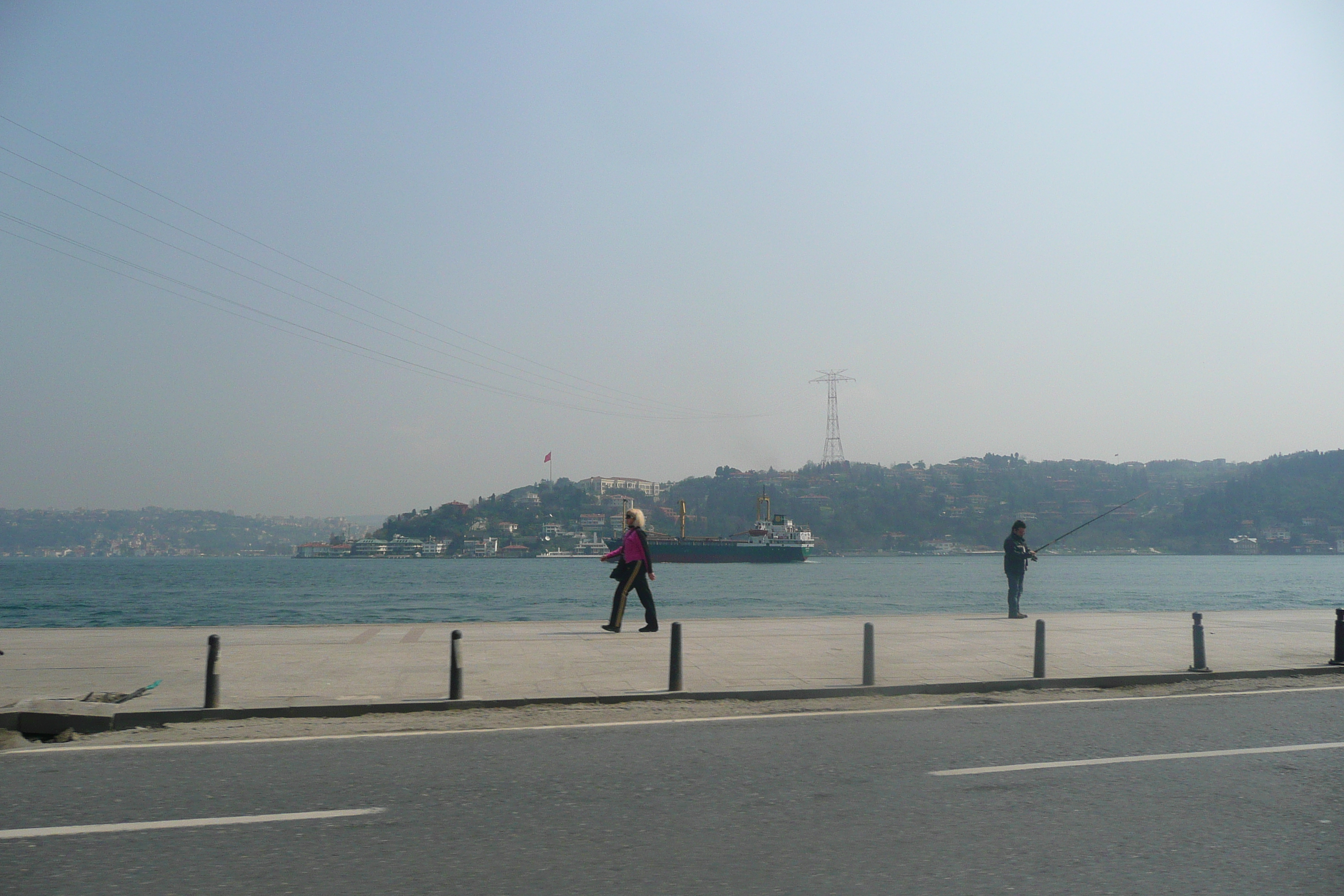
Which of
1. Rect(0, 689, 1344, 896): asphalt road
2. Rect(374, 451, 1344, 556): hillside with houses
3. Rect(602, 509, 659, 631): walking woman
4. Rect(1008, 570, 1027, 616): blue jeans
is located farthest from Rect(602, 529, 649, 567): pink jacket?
Rect(374, 451, 1344, 556): hillside with houses

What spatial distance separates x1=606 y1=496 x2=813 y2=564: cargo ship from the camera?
119688 mm

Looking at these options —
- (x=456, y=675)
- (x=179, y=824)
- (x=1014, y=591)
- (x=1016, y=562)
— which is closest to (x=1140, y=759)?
(x=456, y=675)

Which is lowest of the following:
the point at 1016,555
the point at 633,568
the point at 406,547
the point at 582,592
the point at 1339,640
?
the point at 406,547

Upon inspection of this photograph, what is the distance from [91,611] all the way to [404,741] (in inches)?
1876

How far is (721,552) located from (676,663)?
112m

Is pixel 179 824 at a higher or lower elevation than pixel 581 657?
higher

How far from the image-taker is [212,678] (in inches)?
357

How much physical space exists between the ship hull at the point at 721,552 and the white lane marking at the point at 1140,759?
112 meters

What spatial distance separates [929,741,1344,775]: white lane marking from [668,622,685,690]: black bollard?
155 inches

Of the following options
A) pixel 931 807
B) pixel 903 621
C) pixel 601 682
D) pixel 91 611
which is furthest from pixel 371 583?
pixel 931 807

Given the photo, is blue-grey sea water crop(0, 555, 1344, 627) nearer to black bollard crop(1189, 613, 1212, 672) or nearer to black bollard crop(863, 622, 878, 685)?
black bollard crop(1189, 613, 1212, 672)

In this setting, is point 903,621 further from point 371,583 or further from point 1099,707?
point 371,583

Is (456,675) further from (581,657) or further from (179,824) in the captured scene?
(179,824)

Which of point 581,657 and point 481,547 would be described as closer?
point 581,657
